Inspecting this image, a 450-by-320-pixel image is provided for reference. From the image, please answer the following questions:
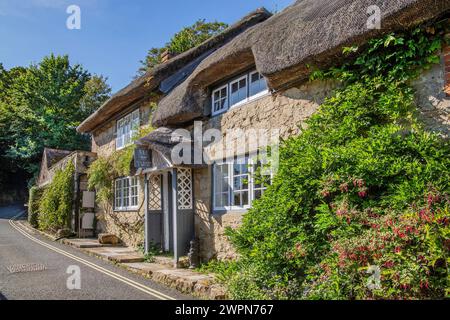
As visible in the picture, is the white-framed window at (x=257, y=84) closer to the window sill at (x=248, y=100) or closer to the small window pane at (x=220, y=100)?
the window sill at (x=248, y=100)

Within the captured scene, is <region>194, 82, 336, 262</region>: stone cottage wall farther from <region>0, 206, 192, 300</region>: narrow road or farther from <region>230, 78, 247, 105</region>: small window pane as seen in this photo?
<region>0, 206, 192, 300</region>: narrow road

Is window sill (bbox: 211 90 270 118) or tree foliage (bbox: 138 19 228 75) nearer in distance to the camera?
window sill (bbox: 211 90 270 118)

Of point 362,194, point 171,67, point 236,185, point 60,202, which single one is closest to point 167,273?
point 236,185

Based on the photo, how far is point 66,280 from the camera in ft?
22.4

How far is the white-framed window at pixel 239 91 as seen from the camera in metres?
7.57

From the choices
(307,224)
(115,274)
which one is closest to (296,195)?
(307,224)

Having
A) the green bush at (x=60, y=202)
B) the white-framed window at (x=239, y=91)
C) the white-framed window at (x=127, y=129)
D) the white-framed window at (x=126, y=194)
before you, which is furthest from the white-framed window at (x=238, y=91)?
the green bush at (x=60, y=202)

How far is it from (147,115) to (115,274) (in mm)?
5284

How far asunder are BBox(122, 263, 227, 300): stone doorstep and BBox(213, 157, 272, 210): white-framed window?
155 centimetres

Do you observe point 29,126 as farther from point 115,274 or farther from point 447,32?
point 447,32

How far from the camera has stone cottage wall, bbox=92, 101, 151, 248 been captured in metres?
11.3

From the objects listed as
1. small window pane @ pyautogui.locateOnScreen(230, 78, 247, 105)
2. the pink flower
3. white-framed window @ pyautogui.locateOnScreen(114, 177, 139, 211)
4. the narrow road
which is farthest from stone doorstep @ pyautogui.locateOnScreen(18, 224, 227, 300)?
small window pane @ pyautogui.locateOnScreen(230, 78, 247, 105)

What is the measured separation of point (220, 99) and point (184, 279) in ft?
13.3

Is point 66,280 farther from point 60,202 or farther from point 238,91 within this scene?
point 60,202
